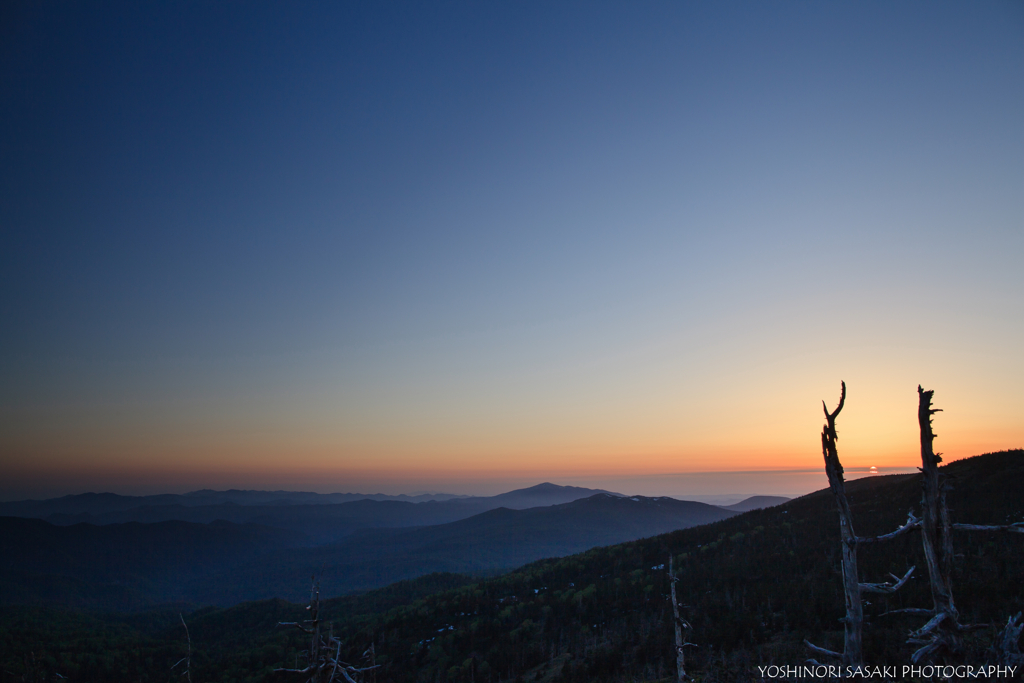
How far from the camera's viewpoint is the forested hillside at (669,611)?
2431 cm

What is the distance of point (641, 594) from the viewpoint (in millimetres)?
43500

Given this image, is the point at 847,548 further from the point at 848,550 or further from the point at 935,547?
the point at 935,547

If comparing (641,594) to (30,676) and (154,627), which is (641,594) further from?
(154,627)

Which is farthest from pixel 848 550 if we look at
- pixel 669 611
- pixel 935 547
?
pixel 669 611

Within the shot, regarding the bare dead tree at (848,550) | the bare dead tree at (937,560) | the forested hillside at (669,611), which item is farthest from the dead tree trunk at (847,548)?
the forested hillside at (669,611)

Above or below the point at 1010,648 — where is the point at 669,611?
below

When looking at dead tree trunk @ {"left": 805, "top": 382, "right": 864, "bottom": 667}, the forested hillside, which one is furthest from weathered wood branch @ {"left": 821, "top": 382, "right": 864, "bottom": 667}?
the forested hillside

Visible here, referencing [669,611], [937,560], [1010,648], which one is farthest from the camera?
[669,611]

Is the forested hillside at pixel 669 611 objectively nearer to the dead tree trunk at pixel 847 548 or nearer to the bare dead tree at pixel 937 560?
the bare dead tree at pixel 937 560

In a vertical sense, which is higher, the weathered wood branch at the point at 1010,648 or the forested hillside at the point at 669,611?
the weathered wood branch at the point at 1010,648

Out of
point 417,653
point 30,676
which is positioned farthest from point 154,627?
point 417,653

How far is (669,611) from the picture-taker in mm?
37469

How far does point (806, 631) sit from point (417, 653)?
33.8 metres

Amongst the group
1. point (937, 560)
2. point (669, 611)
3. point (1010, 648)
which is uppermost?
point (937, 560)
